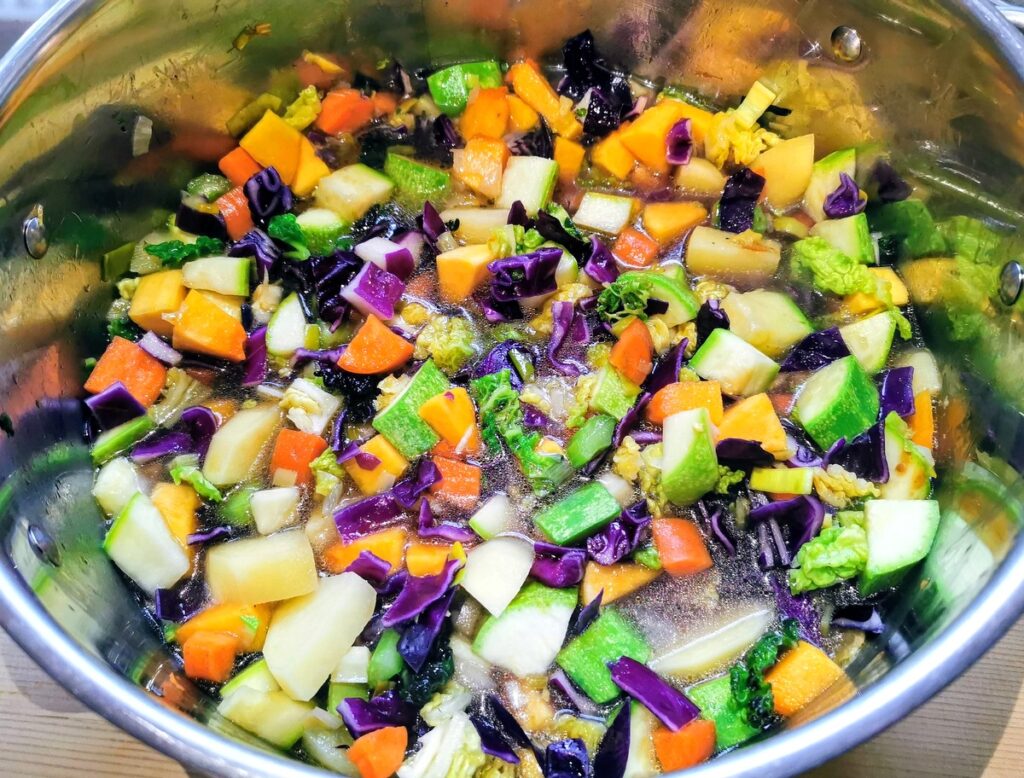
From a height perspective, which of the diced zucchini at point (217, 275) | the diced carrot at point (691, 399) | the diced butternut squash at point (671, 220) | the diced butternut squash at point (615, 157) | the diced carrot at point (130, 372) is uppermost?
the diced butternut squash at point (615, 157)

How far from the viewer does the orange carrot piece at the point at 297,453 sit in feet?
8.60

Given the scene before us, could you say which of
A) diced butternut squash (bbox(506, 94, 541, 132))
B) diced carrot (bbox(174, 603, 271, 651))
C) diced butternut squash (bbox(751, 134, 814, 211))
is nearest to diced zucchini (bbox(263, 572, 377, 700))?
diced carrot (bbox(174, 603, 271, 651))

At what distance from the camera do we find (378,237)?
3045 mm

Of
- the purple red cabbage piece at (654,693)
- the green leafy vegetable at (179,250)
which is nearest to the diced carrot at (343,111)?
the green leafy vegetable at (179,250)

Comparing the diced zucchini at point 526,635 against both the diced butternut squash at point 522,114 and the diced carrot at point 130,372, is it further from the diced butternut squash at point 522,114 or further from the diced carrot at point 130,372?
the diced butternut squash at point 522,114

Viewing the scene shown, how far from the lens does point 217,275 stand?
2908mm

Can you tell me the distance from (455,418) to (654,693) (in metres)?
0.99

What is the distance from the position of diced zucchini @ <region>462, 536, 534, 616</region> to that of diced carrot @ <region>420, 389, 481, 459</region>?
0.36 m

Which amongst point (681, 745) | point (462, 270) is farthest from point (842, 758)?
point (462, 270)

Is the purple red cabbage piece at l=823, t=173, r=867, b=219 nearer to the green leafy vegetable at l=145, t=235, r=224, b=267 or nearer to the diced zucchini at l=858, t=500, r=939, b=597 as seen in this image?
the diced zucchini at l=858, t=500, r=939, b=597

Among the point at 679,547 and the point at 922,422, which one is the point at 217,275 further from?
the point at 922,422

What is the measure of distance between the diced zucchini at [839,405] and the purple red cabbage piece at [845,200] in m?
0.68

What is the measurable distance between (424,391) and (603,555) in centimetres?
75

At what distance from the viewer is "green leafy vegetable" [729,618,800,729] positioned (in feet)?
7.23
